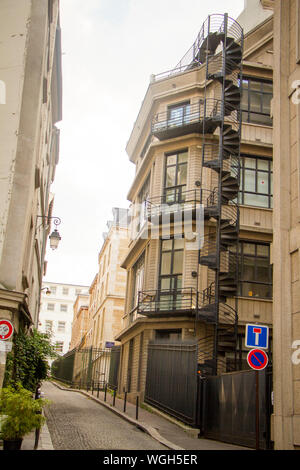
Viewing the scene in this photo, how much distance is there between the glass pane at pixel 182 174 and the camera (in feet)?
85.9

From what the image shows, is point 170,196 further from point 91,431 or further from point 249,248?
point 91,431

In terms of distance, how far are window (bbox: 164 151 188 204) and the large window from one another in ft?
8.96

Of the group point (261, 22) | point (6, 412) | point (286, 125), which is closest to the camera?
point (6, 412)

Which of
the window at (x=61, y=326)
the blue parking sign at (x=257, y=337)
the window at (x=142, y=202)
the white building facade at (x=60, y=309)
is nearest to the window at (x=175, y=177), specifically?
the window at (x=142, y=202)

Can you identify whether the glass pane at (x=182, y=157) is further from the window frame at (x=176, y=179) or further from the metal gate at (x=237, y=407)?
the metal gate at (x=237, y=407)

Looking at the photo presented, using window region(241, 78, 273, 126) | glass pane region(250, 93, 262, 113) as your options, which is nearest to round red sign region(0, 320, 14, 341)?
window region(241, 78, 273, 126)

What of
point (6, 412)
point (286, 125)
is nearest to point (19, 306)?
point (6, 412)

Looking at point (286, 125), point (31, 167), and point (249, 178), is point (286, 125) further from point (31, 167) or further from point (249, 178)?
point (249, 178)

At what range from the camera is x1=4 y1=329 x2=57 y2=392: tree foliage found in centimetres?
1455

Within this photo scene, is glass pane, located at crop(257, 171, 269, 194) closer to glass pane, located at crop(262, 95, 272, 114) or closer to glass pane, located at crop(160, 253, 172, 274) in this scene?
glass pane, located at crop(262, 95, 272, 114)

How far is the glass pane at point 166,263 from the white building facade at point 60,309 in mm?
70232
